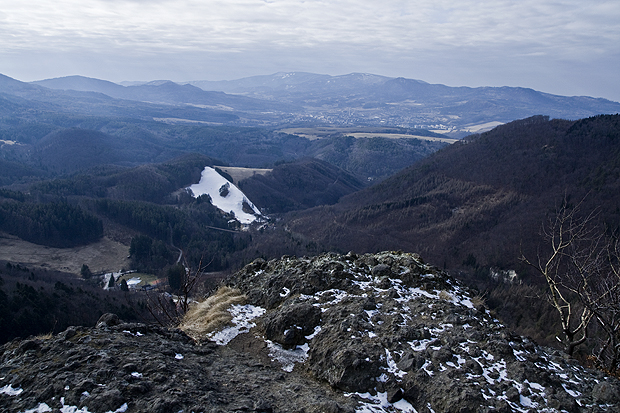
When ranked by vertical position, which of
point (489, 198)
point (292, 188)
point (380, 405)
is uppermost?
point (380, 405)

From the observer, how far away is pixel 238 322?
50.1 ft

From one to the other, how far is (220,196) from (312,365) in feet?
479

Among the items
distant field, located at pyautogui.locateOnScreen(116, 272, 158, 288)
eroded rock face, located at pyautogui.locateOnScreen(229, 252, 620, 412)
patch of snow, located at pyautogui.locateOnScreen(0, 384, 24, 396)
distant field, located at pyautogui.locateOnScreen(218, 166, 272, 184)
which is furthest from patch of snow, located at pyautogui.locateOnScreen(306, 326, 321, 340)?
distant field, located at pyautogui.locateOnScreen(218, 166, 272, 184)

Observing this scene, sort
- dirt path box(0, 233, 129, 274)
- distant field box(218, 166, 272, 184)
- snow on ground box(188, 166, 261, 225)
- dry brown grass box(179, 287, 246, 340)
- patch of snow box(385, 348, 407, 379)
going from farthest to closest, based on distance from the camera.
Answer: distant field box(218, 166, 272, 184), snow on ground box(188, 166, 261, 225), dirt path box(0, 233, 129, 274), dry brown grass box(179, 287, 246, 340), patch of snow box(385, 348, 407, 379)

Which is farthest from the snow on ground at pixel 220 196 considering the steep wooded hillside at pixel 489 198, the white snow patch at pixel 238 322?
the white snow patch at pixel 238 322

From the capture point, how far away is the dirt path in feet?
279

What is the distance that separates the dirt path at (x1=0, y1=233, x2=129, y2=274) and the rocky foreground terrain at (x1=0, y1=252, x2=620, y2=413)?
Answer: 84375 mm

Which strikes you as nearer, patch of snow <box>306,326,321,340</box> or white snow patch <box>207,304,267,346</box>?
patch of snow <box>306,326,321,340</box>

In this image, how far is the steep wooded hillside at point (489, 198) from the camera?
269 feet

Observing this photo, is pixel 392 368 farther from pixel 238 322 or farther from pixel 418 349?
pixel 238 322

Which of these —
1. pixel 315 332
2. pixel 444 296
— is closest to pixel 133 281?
pixel 315 332

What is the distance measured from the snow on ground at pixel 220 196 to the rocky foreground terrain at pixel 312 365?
118m

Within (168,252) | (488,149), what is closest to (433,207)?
(488,149)

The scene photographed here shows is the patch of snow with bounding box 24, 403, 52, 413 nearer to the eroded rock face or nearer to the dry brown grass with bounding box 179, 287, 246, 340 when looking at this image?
the dry brown grass with bounding box 179, 287, 246, 340
